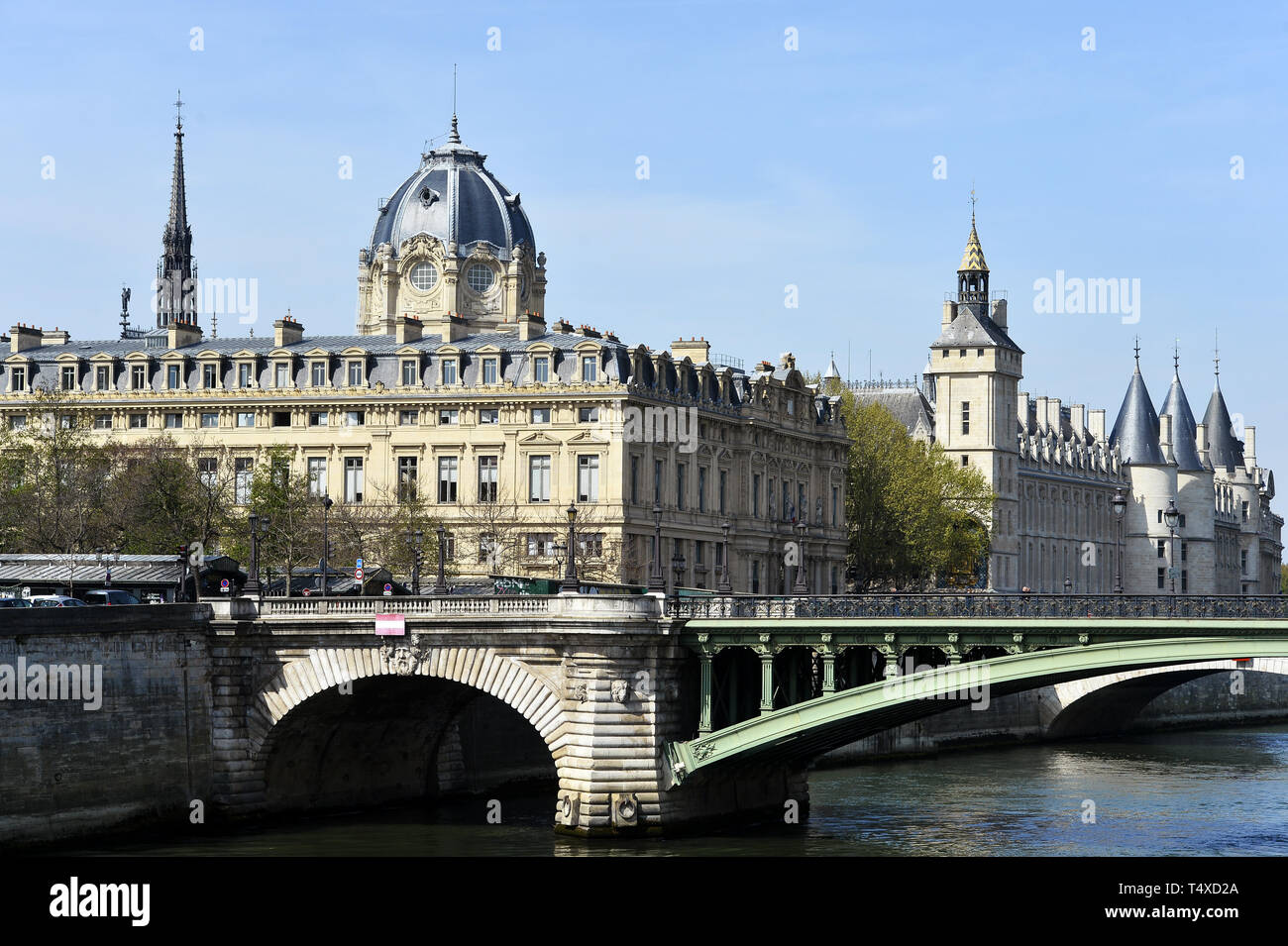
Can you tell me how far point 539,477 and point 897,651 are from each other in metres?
44.0

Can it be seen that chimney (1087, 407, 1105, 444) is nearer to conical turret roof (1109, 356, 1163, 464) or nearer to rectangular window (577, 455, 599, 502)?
conical turret roof (1109, 356, 1163, 464)

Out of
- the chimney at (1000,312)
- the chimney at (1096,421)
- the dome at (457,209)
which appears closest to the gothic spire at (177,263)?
the dome at (457,209)

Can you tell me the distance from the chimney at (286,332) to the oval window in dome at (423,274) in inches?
429

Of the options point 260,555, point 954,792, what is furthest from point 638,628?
point 260,555

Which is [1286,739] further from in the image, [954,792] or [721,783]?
[721,783]

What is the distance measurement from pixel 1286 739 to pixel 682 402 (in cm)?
2926

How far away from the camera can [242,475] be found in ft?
327

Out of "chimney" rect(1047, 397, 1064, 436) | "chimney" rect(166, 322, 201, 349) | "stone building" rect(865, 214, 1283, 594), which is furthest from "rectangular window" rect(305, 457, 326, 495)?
"chimney" rect(1047, 397, 1064, 436)

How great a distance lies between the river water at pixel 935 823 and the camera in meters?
57.5

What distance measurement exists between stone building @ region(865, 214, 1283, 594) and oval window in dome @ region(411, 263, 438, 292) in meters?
45.3

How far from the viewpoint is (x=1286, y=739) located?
102625mm

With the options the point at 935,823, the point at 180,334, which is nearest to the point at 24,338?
the point at 180,334

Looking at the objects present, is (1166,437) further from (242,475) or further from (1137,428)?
(242,475)

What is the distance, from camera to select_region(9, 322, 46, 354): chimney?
10888 centimetres
